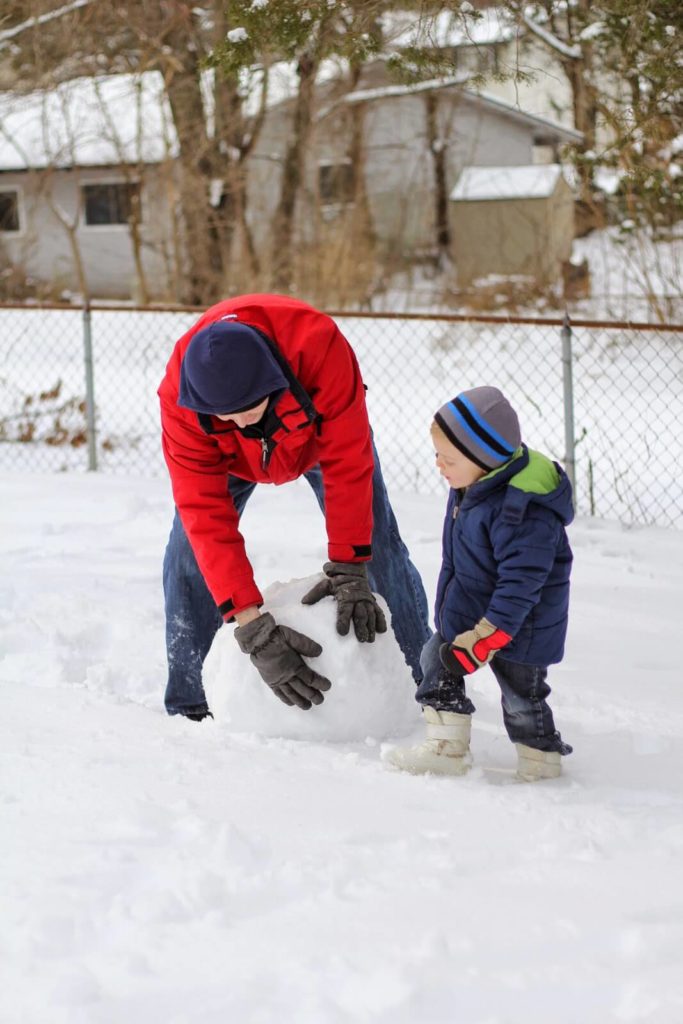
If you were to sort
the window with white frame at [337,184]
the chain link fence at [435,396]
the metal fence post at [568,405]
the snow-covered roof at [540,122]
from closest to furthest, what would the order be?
1. the metal fence post at [568,405]
2. the chain link fence at [435,396]
3. the window with white frame at [337,184]
4. the snow-covered roof at [540,122]

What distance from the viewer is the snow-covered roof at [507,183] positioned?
18000 millimetres

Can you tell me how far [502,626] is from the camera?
2.70 metres

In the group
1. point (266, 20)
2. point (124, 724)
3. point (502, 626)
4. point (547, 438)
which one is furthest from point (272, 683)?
point (547, 438)

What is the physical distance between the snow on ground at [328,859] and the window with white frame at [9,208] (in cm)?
2036

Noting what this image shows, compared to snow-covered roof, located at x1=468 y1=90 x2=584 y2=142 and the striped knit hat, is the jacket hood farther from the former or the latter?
snow-covered roof, located at x1=468 y1=90 x2=584 y2=142

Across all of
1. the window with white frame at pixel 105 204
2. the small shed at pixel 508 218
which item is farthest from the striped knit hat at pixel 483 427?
the window with white frame at pixel 105 204

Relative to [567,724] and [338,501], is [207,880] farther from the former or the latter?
[567,724]

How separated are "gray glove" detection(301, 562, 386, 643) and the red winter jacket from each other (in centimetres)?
4

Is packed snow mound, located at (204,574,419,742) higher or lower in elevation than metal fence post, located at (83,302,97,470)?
lower

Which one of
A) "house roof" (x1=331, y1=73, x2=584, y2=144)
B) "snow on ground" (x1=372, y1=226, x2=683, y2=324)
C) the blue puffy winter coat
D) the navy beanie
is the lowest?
the blue puffy winter coat

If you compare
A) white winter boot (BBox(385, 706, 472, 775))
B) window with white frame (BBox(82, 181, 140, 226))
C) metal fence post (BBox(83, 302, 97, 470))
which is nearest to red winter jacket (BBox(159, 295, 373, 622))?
white winter boot (BBox(385, 706, 472, 775))

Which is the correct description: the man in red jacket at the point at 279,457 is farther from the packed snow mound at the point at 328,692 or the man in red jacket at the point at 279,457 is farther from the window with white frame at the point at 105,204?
the window with white frame at the point at 105,204

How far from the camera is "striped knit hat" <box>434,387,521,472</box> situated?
2.67 m

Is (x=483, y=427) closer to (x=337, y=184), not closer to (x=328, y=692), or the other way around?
(x=328, y=692)
